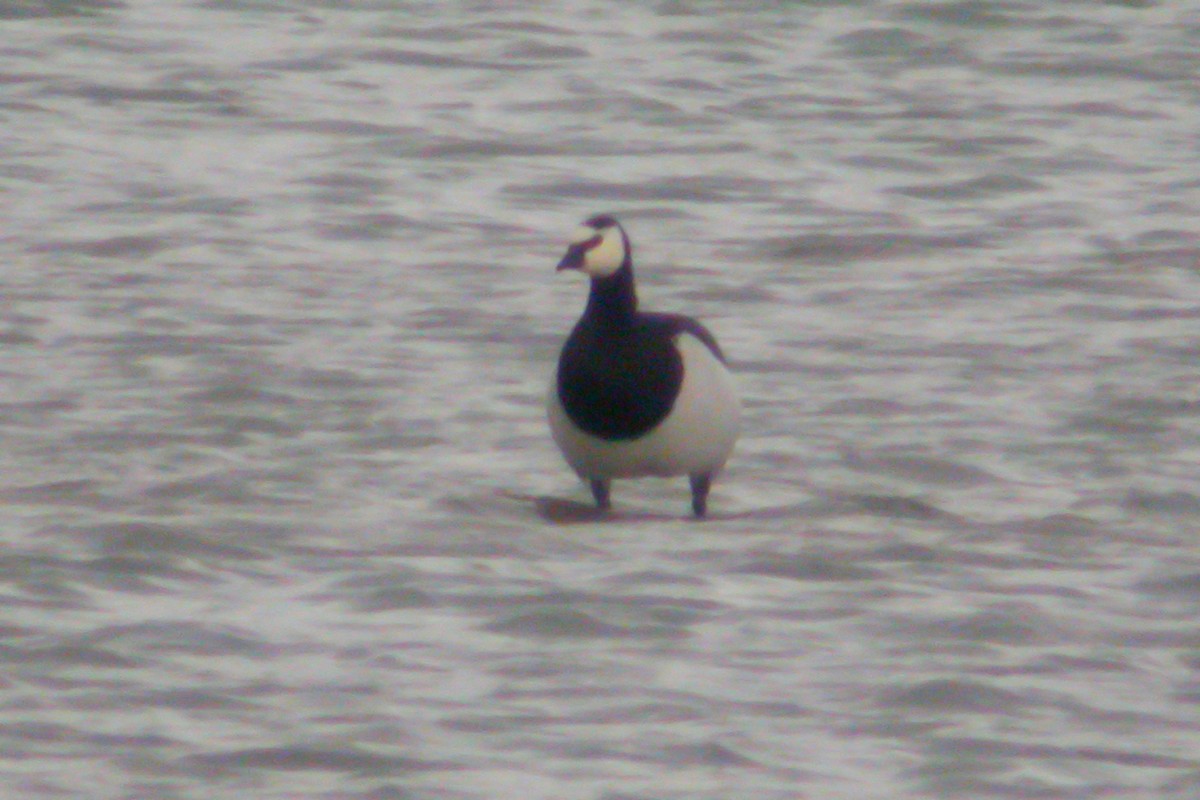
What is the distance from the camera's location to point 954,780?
334 inches

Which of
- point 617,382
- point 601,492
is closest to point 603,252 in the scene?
point 617,382

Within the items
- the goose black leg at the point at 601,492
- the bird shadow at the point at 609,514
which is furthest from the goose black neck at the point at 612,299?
the bird shadow at the point at 609,514

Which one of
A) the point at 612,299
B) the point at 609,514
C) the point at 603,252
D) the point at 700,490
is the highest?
the point at 603,252

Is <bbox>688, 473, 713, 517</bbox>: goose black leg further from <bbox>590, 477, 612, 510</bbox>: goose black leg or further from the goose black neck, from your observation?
the goose black neck

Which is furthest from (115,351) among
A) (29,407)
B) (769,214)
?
(769,214)

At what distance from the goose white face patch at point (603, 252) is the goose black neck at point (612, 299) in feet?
0.09

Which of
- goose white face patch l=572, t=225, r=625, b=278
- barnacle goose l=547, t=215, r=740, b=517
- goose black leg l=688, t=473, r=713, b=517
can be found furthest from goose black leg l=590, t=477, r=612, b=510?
goose white face patch l=572, t=225, r=625, b=278

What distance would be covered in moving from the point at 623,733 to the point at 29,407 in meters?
4.70

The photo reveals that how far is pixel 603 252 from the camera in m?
11.4

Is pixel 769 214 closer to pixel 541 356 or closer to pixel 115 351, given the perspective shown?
pixel 541 356

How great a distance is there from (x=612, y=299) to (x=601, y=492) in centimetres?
71

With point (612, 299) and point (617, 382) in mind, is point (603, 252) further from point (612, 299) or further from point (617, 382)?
point (617, 382)

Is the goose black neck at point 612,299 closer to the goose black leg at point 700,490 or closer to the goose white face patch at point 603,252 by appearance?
the goose white face patch at point 603,252

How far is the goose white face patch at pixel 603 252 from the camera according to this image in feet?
37.1
